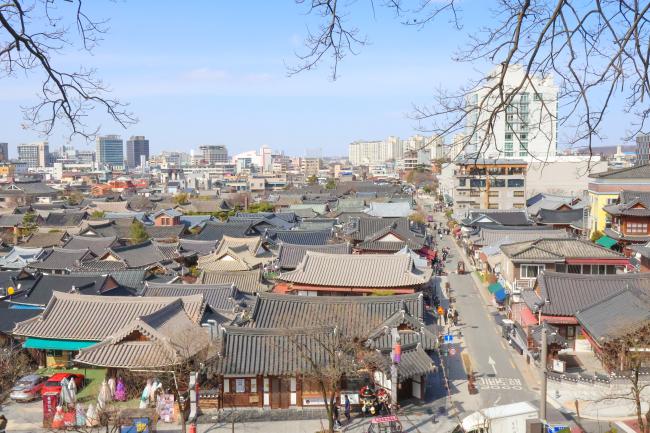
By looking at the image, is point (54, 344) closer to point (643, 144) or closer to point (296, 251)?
point (296, 251)

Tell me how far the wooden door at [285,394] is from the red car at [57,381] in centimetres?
525

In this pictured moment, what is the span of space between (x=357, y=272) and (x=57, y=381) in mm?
11653

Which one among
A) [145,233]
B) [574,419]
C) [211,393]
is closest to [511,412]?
[574,419]

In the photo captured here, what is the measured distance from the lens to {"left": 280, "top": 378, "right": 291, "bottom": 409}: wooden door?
51.4ft

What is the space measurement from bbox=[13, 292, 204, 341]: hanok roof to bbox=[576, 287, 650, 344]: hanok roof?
11178 mm

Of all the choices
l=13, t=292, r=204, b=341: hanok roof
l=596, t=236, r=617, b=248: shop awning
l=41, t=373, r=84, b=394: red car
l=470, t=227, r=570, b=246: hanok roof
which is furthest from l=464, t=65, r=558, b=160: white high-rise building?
l=596, t=236, r=617, b=248: shop awning

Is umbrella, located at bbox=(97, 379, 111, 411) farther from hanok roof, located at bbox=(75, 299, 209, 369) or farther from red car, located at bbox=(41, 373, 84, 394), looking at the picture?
red car, located at bbox=(41, 373, 84, 394)

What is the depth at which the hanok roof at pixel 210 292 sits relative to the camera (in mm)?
23031

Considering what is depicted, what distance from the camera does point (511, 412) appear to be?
12500mm

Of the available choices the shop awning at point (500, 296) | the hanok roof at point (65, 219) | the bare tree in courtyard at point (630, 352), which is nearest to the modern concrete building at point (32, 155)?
the hanok roof at point (65, 219)

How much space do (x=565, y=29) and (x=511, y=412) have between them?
9838mm

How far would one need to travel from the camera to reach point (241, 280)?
87.8 feet

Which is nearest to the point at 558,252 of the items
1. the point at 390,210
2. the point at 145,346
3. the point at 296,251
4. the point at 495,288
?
the point at 495,288

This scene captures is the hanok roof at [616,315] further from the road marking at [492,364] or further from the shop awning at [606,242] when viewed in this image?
the shop awning at [606,242]
